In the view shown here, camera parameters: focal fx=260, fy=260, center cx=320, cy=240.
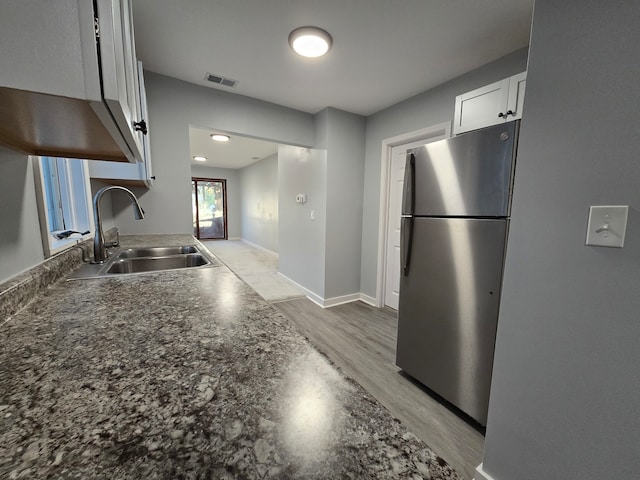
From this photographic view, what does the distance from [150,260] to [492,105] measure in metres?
2.48

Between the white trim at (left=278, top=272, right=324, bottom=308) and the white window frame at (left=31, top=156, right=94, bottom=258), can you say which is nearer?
the white window frame at (left=31, top=156, right=94, bottom=258)

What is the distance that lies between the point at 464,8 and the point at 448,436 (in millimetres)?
2468

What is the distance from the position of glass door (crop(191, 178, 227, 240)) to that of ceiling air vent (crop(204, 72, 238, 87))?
6.15 m

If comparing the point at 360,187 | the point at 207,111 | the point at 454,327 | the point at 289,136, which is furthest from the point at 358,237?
the point at 207,111

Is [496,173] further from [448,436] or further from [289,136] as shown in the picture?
[289,136]

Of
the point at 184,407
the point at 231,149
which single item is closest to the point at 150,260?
the point at 184,407

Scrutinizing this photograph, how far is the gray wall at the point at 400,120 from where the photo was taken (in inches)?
80.5

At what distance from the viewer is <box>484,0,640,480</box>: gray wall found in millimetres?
808

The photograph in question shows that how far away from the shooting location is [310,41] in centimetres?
181

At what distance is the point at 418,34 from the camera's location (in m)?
1.76

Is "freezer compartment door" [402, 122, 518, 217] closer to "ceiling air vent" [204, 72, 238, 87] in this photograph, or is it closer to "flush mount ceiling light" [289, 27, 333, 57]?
"flush mount ceiling light" [289, 27, 333, 57]

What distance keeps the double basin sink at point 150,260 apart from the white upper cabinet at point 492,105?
1.92 meters

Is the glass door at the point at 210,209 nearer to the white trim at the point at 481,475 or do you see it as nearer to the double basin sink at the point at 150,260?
the double basin sink at the point at 150,260

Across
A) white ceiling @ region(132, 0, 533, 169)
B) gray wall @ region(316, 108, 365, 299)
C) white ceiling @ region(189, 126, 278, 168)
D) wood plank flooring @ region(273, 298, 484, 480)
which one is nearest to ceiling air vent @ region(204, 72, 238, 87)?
white ceiling @ region(132, 0, 533, 169)
